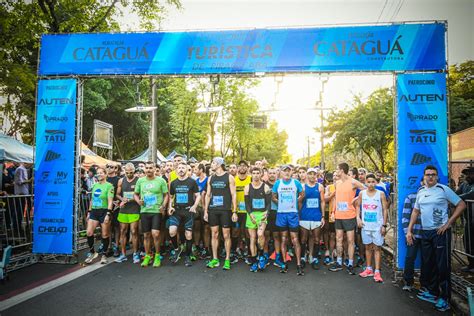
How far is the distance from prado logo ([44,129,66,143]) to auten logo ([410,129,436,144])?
755cm

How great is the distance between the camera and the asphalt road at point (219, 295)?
440cm

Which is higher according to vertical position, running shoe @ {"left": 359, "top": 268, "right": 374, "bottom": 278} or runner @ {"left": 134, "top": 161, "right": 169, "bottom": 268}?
runner @ {"left": 134, "top": 161, "right": 169, "bottom": 268}

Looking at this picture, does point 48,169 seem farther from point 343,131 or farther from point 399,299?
point 343,131

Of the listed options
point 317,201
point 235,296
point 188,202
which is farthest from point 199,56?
point 235,296

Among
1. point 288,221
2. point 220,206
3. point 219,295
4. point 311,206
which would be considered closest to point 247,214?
point 220,206

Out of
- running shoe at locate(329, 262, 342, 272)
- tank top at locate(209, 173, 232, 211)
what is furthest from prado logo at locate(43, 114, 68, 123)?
running shoe at locate(329, 262, 342, 272)

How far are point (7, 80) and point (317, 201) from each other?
1188 cm

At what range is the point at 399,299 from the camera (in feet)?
16.1

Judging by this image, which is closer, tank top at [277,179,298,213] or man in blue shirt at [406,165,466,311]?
man in blue shirt at [406,165,466,311]

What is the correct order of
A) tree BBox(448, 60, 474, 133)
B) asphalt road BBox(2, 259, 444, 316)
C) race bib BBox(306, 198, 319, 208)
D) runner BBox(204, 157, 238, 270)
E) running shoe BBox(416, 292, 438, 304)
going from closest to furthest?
asphalt road BBox(2, 259, 444, 316)
running shoe BBox(416, 292, 438, 304)
runner BBox(204, 157, 238, 270)
race bib BBox(306, 198, 319, 208)
tree BBox(448, 60, 474, 133)

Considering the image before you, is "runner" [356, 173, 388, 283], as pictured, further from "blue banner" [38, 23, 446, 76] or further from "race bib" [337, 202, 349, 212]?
"blue banner" [38, 23, 446, 76]

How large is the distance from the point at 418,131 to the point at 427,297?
308 cm

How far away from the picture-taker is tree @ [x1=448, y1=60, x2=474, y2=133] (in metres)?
21.5

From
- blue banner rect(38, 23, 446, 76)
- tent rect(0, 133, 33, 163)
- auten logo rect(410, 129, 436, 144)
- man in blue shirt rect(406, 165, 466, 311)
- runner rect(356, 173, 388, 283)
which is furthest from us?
tent rect(0, 133, 33, 163)
